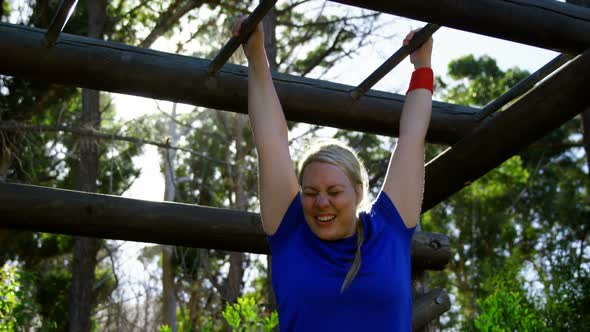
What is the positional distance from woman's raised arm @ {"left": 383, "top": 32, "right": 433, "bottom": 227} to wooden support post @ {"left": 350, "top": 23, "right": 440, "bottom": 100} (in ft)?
0.63

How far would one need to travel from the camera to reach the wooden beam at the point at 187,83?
2082 mm

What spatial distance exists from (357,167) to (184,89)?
80 centimetres

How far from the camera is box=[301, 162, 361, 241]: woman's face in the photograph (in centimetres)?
157

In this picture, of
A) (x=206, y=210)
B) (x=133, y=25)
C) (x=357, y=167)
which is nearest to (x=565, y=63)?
(x=357, y=167)

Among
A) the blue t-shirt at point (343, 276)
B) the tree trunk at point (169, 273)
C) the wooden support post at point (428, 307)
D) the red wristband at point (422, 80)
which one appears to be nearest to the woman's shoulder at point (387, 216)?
the blue t-shirt at point (343, 276)

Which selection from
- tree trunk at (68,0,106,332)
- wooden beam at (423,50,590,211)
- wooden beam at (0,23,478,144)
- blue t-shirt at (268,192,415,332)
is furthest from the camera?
tree trunk at (68,0,106,332)

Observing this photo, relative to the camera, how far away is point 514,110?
2.39 meters

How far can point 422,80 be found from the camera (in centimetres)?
183

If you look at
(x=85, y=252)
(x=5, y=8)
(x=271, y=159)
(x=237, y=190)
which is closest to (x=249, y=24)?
(x=271, y=159)

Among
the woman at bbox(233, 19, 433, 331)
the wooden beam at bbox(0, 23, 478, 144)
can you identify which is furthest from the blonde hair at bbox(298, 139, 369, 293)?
the wooden beam at bbox(0, 23, 478, 144)

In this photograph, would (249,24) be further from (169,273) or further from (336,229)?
(169,273)

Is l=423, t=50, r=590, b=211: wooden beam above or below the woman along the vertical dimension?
above

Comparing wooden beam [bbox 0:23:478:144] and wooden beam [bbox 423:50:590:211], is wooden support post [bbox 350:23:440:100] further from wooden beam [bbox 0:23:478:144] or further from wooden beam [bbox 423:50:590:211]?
wooden beam [bbox 423:50:590:211]

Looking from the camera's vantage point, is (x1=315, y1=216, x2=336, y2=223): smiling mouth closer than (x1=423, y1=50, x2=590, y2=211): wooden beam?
Yes
